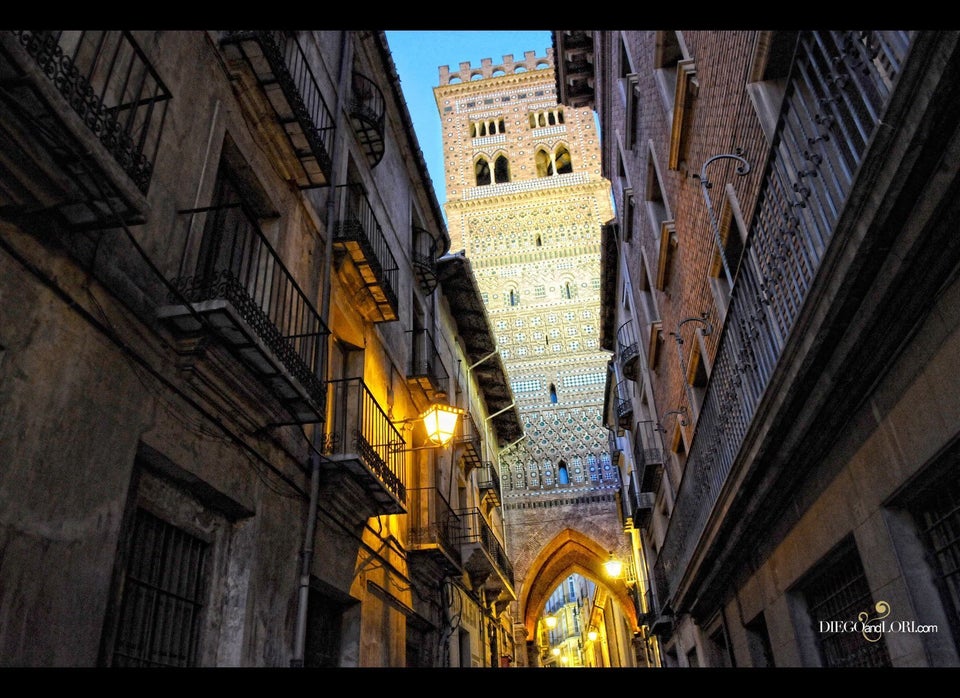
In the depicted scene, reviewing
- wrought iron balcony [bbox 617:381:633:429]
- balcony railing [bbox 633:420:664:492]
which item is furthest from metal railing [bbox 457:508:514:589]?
wrought iron balcony [bbox 617:381:633:429]

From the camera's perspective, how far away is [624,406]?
67.9ft

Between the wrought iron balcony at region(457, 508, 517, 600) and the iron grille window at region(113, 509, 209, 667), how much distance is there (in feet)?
29.5

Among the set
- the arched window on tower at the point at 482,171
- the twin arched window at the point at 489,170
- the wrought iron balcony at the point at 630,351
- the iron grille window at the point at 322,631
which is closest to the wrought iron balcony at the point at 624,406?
the wrought iron balcony at the point at 630,351

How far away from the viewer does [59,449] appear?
367 centimetres

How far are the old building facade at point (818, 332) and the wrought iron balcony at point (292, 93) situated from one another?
13.4ft

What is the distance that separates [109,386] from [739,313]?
15.9 ft

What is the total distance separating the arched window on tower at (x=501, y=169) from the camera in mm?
42094

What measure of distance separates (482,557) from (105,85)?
40.8 feet

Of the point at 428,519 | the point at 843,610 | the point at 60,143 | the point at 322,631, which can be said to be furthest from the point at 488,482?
the point at 60,143

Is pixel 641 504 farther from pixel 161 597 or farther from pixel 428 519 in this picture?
pixel 161 597

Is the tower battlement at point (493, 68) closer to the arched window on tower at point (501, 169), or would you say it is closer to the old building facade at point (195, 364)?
the arched window on tower at point (501, 169)

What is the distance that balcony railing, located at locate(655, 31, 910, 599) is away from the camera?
3.71 meters

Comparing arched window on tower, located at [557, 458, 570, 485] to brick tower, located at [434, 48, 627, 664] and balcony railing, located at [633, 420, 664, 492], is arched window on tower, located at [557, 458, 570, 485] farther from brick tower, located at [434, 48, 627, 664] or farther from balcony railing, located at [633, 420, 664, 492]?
balcony railing, located at [633, 420, 664, 492]
